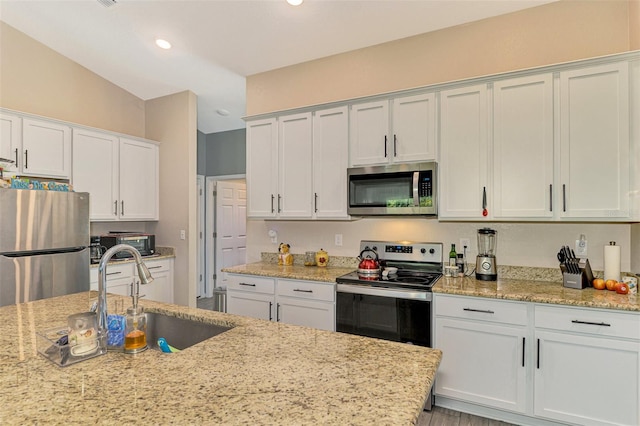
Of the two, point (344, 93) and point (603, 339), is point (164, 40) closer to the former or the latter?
point (344, 93)

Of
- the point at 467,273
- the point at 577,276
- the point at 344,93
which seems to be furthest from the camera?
the point at 344,93

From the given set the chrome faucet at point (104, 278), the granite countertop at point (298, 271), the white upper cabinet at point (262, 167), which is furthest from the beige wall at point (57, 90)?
the chrome faucet at point (104, 278)

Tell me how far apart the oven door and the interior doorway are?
3194 millimetres

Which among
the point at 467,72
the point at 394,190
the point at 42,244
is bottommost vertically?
the point at 42,244

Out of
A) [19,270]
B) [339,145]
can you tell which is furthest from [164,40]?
[19,270]

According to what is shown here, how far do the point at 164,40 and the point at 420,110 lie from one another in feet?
8.81

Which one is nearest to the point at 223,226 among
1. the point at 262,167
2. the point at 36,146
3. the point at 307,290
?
the point at 262,167

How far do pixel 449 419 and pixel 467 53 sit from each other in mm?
2848

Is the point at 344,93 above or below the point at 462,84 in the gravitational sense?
above

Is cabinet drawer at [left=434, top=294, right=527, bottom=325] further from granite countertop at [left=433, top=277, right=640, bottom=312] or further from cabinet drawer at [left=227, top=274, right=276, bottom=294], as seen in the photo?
cabinet drawer at [left=227, top=274, right=276, bottom=294]

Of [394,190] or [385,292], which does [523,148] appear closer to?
[394,190]

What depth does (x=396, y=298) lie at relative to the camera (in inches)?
95.3

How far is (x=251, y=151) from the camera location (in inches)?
135

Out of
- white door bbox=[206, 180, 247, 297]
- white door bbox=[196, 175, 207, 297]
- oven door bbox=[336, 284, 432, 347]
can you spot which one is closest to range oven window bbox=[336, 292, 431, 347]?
oven door bbox=[336, 284, 432, 347]
